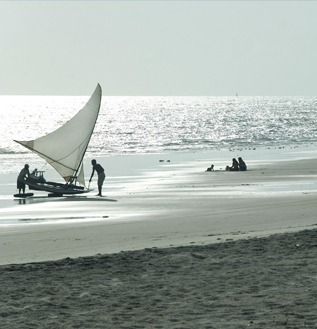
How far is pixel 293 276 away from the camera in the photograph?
11.3 meters

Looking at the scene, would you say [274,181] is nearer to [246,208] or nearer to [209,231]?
[246,208]

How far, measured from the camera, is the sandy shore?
935 centimetres

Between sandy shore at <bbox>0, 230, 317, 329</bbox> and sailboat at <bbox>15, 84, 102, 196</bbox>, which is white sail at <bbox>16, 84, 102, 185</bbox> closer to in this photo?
sailboat at <bbox>15, 84, 102, 196</bbox>

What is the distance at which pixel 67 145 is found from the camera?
110ft

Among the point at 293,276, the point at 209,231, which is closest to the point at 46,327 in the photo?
the point at 293,276

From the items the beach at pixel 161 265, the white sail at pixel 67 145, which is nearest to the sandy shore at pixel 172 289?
the beach at pixel 161 265

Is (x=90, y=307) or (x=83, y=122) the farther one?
(x=83, y=122)

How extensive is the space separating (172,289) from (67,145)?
23.2 metres

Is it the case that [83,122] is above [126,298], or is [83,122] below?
above

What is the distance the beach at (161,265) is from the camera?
956cm

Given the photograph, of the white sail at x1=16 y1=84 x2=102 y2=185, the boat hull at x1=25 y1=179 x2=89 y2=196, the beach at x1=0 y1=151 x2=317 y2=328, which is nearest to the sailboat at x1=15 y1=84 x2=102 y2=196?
the white sail at x1=16 y1=84 x2=102 y2=185

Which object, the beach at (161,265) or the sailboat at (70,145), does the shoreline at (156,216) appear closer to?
the beach at (161,265)

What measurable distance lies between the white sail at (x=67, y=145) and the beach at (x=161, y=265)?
26.8ft

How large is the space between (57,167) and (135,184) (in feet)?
10.6
